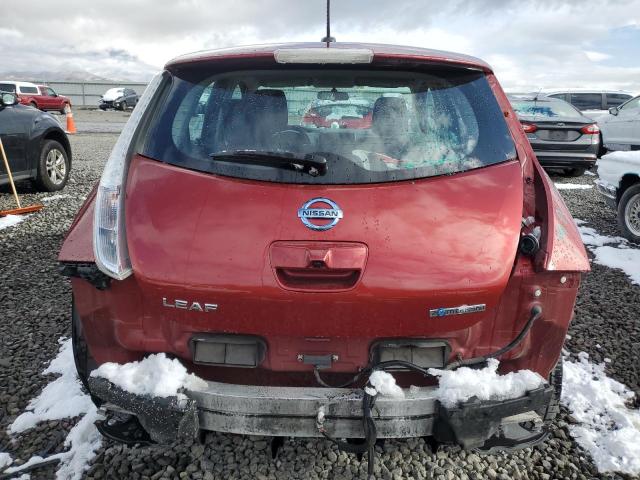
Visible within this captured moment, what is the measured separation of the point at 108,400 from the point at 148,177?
820 millimetres

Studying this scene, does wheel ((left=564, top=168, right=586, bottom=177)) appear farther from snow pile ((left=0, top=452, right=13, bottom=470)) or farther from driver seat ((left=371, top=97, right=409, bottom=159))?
snow pile ((left=0, top=452, right=13, bottom=470))

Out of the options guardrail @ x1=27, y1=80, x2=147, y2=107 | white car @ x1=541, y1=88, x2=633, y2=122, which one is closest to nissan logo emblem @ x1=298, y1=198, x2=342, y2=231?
white car @ x1=541, y1=88, x2=633, y2=122

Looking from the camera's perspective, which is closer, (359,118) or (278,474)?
(359,118)

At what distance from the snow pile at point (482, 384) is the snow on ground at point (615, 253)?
3509 mm

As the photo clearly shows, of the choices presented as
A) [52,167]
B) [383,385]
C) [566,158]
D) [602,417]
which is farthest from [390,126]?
[566,158]

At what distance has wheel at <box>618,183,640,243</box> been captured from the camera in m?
5.69

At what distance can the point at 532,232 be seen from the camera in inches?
72.8

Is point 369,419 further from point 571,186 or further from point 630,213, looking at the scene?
point 571,186

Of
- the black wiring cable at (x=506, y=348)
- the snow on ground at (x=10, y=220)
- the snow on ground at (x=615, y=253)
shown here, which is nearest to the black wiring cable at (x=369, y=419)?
the black wiring cable at (x=506, y=348)

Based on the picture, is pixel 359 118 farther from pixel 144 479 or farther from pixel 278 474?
pixel 144 479

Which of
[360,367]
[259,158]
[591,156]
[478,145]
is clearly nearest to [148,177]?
[259,158]

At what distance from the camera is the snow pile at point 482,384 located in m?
1.70

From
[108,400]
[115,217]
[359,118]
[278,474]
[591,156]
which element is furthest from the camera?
[591,156]

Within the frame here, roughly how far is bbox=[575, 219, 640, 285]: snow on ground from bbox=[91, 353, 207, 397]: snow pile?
436 centimetres
